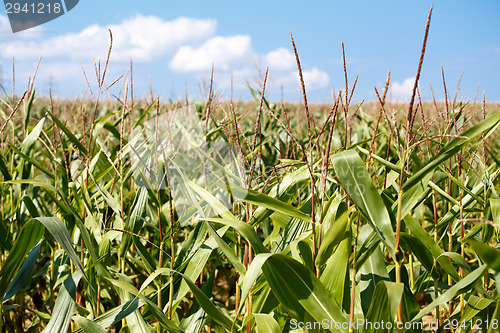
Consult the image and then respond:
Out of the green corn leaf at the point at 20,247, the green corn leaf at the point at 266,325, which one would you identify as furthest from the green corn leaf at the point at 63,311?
the green corn leaf at the point at 266,325

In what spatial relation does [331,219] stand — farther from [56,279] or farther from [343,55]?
[56,279]

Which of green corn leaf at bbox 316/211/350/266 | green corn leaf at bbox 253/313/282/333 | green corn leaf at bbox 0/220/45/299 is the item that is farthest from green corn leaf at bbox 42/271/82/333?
green corn leaf at bbox 316/211/350/266

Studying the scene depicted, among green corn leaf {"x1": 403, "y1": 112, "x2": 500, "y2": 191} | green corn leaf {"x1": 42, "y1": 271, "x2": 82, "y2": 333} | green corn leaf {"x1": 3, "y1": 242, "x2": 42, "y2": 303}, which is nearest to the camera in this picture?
green corn leaf {"x1": 403, "y1": 112, "x2": 500, "y2": 191}

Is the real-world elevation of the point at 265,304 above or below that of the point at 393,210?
below

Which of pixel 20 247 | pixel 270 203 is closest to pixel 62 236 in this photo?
pixel 20 247

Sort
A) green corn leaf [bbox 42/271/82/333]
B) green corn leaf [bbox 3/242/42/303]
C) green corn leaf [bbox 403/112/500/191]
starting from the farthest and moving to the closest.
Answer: green corn leaf [bbox 3/242/42/303] → green corn leaf [bbox 42/271/82/333] → green corn leaf [bbox 403/112/500/191]

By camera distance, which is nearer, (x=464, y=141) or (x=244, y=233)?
(x=464, y=141)

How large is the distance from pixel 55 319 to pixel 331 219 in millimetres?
881

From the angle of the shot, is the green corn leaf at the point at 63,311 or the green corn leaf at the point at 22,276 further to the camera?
the green corn leaf at the point at 22,276

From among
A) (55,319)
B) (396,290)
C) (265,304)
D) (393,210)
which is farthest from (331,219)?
(55,319)

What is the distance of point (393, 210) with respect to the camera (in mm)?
1098

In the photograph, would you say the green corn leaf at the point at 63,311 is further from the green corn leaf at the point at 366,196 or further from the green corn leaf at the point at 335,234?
the green corn leaf at the point at 366,196

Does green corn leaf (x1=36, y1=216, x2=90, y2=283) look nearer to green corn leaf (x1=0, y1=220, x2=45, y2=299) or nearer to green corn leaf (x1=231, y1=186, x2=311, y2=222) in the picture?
green corn leaf (x1=0, y1=220, x2=45, y2=299)

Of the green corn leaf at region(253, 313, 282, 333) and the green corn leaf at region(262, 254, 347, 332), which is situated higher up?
the green corn leaf at region(262, 254, 347, 332)
